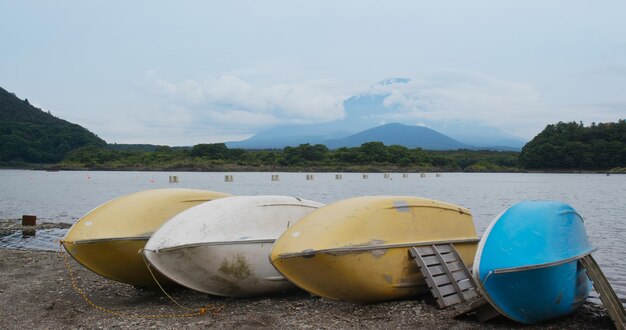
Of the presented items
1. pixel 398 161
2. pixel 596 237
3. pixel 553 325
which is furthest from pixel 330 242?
pixel 398 161

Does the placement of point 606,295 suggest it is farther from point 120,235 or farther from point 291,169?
point 291,169

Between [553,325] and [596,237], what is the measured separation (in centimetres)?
1471

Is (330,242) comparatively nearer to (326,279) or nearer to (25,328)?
(326,279)

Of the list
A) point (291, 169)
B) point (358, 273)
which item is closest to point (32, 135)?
point (291, 169)

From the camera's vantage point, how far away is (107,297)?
9.96 metres

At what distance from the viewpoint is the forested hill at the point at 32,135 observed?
141625mm

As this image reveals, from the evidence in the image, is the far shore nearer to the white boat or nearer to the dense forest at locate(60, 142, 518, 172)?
the dense forest at locate(60, 142, 518, 172)

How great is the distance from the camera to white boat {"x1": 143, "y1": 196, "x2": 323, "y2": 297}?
868 cm

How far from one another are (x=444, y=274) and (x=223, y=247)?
11.2 ft

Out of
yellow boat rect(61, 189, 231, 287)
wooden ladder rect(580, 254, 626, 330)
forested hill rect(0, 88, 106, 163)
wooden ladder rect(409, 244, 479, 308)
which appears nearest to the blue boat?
wooden ladder rect(580, 254, 626, 330)

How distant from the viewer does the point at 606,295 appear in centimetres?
759

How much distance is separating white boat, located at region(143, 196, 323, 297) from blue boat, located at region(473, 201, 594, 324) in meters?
3.41

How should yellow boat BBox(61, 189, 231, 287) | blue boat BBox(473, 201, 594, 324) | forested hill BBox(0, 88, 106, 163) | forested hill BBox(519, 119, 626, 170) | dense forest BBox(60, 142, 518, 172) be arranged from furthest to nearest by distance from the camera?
forested hill BBox(0, 88, 106, 163) < dense forest BBox(60, 142, 518, 172) < forested hill BBox(519, 119, 626, 170) < yellow boat BBox(61, 189, 231, 287) < blue boat BBox(473, 201, 594, 324)

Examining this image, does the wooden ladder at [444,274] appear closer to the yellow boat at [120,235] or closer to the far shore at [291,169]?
the yellow boat at [120,235]
